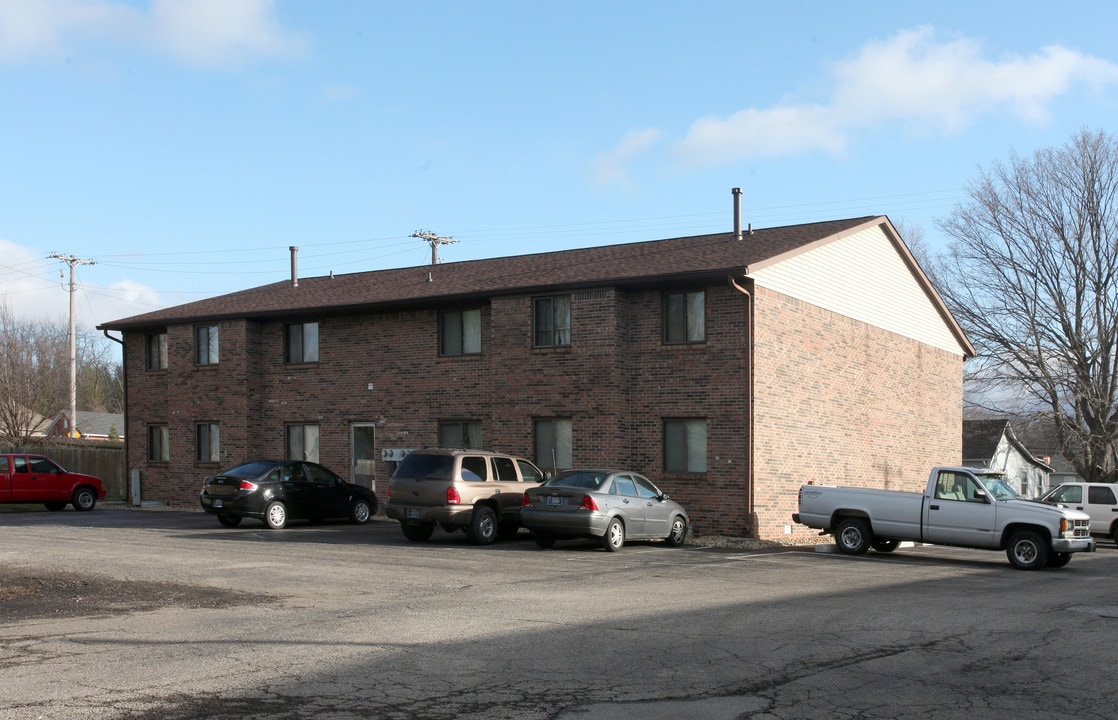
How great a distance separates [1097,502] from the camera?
89.4 feet

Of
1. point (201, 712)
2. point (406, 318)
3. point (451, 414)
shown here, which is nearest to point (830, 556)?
point (451, 414)

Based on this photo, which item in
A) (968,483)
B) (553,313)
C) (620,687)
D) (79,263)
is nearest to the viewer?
(620,687)

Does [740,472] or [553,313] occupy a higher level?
[553,313]

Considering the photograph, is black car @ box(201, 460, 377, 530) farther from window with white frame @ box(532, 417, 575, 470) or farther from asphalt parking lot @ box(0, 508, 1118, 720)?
asphalt parking lot @ box(0, 508, 1118, 720)

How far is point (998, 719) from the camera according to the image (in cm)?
702

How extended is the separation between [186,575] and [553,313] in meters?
11.8

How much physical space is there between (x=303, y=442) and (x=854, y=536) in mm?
15405

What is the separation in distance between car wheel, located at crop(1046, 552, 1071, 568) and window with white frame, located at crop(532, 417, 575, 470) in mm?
10026

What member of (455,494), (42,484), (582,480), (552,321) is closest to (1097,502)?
(552,321)

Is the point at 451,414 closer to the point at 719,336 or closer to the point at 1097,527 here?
the point at 719,336

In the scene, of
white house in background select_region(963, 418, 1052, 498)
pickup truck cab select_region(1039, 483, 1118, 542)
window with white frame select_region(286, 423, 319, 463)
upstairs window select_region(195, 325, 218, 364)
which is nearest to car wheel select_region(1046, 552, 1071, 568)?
pickup truck cab select_region(1039, 483, 1118, 542)

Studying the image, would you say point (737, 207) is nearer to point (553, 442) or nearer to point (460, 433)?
point (553, 442)

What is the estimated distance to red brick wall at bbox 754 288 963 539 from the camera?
23.3 meters

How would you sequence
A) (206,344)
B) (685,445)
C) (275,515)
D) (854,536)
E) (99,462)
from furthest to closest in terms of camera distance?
(99,462) → (206,344) → (685,445) → (275,515) → (854,536)
